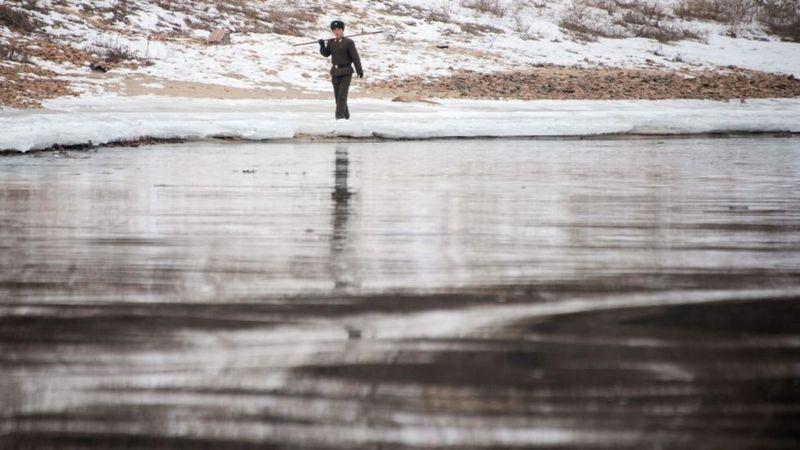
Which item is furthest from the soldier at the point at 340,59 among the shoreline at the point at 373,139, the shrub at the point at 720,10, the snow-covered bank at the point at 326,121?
the shrub at the point at 720,10

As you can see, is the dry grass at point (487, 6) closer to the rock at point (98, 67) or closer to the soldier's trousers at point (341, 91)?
the rock at point (98, 67)

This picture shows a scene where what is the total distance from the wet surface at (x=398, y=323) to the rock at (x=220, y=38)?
26718mm

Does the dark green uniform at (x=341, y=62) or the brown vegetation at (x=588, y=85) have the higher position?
the dark green uniform at (x=341, y=62)

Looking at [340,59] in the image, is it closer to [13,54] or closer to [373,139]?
[373,139]

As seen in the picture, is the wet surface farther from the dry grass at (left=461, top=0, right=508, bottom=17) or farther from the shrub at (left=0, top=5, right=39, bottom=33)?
the dry grass at (left=461, top=0, right=508, bottom=17)

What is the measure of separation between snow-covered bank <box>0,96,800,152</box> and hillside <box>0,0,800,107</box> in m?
2.40

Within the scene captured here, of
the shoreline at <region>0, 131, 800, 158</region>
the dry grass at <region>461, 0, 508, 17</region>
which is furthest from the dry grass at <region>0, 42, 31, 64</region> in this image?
the dry grass at <region>461, 0, 508, 17</region>

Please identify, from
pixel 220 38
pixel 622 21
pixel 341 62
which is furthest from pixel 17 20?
pixel 622 21

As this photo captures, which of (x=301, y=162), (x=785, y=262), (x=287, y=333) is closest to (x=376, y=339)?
(x=287, y=333)

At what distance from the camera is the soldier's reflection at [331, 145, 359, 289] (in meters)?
4.26

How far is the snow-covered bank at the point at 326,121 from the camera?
16.1 m

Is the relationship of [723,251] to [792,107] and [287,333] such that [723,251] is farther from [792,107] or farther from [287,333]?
[792,107]

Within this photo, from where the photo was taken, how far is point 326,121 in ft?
64.2

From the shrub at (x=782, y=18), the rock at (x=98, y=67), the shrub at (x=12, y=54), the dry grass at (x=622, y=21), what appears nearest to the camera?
the shrub at (x=12, y=54)
